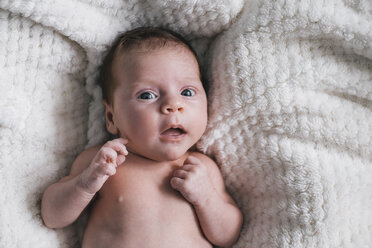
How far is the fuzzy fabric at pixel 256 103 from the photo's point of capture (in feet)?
4.17

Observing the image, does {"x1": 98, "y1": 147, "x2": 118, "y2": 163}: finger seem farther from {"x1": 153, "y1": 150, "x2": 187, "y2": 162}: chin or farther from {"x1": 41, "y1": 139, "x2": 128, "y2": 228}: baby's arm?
{"x1": 153, "y1": 150, "x2": 187, "y2": 162}: chin

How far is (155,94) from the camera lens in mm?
1284

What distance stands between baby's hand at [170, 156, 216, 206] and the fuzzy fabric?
0.46 feet

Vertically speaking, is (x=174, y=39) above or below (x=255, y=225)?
above

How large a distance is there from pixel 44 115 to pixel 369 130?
1.04 meters

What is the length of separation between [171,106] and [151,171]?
24 centimetres

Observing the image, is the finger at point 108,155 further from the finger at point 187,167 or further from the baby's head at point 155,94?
the finger at point 187,167

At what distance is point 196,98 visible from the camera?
4.38 feet

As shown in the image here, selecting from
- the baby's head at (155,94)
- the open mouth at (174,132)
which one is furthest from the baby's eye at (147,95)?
the open mouth at (174,132)

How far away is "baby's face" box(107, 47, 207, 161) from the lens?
1.25m

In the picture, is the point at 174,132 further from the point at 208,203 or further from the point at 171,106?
the point at 208,203

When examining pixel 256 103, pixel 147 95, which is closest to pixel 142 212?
pixel 147 95

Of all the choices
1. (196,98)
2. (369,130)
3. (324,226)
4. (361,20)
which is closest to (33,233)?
(196,98)

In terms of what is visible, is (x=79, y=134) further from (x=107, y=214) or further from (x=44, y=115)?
(x=107, y=214)
